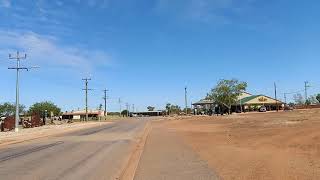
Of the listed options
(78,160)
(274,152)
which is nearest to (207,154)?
(274,152)

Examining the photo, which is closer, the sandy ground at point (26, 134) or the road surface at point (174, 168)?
the road surface at point (174, 168)

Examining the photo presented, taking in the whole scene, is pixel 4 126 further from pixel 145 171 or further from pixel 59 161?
pixel 145 171

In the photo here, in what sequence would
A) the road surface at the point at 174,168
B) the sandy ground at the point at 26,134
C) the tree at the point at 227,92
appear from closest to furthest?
1. the road surface at the point at 174,168
2. the sandy ground at the point at 26,134
3. the tree at the point at 227,92

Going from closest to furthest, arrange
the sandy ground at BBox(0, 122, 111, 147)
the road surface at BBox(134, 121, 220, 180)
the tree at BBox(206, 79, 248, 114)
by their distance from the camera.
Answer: the road surface at BBox(134, 121, 220, 180), the sandy ground at BBox(0, 122, 111, 147), the tree at BBox(206, 79, 248, 114)

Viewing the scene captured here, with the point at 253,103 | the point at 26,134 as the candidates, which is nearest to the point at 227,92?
the point at 253,103

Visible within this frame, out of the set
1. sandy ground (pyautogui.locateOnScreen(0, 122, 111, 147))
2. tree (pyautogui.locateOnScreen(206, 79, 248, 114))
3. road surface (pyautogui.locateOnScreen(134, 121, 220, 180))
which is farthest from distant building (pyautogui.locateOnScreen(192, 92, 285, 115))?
road surface (pyautogui.locateOnScreen(134, 121, 220, 180))

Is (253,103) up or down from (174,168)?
up

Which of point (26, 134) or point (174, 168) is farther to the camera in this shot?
point (26, 134)

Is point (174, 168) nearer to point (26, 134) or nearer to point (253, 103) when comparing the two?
point (26, 134)

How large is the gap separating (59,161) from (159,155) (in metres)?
3.85

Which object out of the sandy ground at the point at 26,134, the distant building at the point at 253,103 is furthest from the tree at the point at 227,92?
the sandy ground at the point at 26,134

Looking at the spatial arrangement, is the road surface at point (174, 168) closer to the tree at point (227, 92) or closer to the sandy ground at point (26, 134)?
the sandy ground at point (26, 134)

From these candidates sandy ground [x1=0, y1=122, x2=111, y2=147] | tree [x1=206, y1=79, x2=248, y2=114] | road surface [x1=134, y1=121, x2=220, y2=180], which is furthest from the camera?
tree [x1=206, y1=79, x2=248, y2=114]

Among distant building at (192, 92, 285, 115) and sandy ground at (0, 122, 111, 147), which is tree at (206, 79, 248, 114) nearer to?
distant building at (192, 92, 285, 115)
